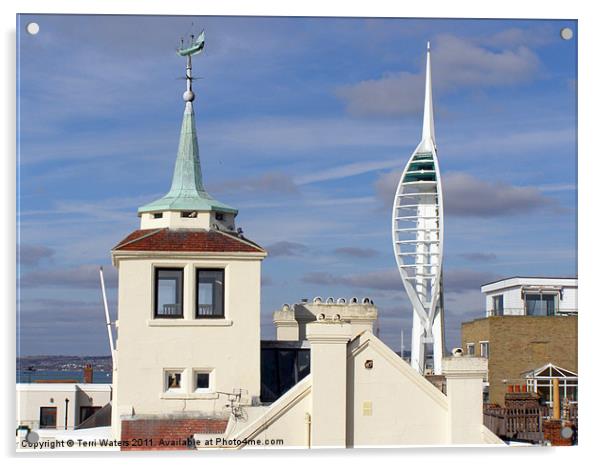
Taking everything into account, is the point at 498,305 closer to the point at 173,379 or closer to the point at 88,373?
the point at 88,373

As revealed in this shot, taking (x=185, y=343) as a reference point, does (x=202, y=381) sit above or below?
below

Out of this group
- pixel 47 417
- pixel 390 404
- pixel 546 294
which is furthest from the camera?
pixel 546 294

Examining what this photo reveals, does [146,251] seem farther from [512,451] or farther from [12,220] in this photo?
[512,451]

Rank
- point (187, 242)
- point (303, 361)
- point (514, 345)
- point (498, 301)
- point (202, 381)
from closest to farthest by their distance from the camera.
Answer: point (202, 381) → point (187, 242) → point (303, 361) → point (498, 301) → point (514, 345)

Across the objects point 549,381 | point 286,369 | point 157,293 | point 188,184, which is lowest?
point 549,381

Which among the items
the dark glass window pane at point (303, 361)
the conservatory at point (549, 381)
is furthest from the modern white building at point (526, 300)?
the dark glass window pane at point (303, 361)

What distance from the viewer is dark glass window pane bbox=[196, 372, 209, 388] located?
824 inches

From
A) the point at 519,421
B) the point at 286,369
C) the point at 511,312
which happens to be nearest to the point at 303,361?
the point at 286,369

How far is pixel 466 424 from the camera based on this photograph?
65.4ft

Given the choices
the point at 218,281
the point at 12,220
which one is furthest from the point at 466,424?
the point at 12,220

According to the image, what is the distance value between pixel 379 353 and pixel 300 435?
72.4 inches

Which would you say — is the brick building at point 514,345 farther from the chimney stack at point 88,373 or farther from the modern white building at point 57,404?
the chimney stack at point 88,373

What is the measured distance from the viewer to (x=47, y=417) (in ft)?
69.2

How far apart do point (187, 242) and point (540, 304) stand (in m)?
21.3
